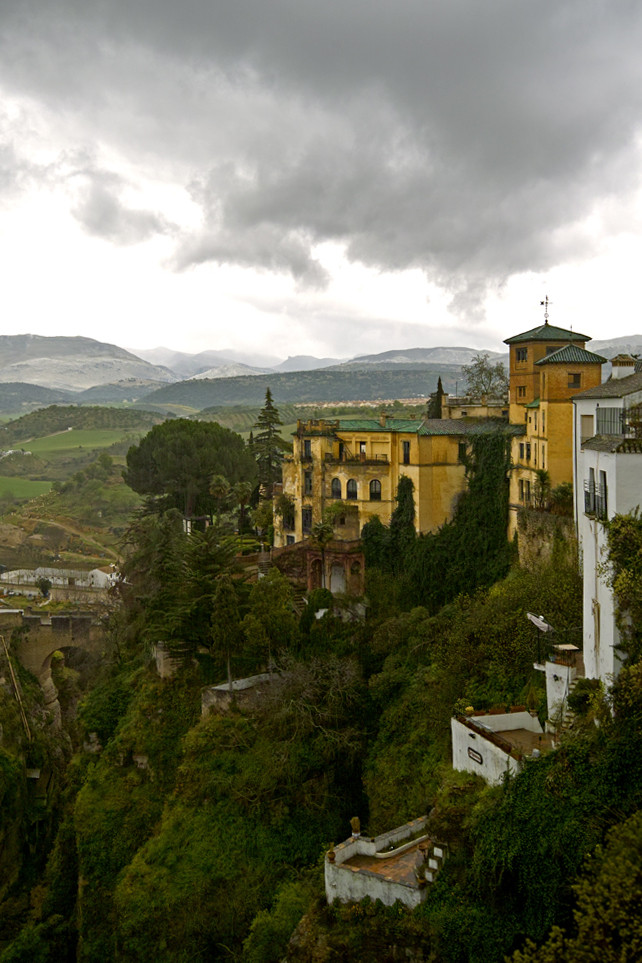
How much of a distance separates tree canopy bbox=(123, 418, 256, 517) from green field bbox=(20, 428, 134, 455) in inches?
3173

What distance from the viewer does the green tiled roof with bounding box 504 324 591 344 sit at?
3691 centimetres

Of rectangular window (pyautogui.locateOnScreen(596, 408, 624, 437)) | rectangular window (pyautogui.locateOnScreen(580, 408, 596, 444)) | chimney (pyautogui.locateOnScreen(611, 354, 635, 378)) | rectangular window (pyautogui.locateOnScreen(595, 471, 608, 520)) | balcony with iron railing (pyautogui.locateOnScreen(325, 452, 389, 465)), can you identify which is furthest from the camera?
balcony with iron railing (pyautogui.locateOnScreen(325, 452, 389, 465))

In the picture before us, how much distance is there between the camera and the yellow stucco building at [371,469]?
130 ft

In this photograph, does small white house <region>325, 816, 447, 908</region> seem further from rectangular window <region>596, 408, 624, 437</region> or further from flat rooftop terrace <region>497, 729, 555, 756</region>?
rectangular window <region>596, 408, 624, 437</region>

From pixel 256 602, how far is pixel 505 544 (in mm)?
12128

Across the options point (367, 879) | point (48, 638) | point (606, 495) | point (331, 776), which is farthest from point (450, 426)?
point (48, 638)

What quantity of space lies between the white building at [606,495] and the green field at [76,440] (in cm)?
12123

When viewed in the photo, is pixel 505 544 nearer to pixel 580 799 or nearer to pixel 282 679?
pixel 282 679

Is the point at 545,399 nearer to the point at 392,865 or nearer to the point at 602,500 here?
the point at 602,500

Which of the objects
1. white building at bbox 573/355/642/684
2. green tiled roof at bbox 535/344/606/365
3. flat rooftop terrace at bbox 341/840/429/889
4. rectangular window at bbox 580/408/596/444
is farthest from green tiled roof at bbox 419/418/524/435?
flat rooftop terrace at bbox 341/840/429/889

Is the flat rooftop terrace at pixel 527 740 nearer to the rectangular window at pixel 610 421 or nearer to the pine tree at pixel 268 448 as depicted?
the rectangular window at pixel 610 421

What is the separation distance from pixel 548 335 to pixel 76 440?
12438 centimetres

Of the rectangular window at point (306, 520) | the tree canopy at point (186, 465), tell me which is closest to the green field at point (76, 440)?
the tree canopy at point (186, 465)

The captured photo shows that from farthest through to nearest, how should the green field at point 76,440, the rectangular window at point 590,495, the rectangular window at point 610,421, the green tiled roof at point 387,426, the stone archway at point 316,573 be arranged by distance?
the green field at point 76,440 < the green tiled roof at point 387,426 < the stone archway at point 316,573 < the rectangular window at point 590,495 < the rectangular window at point 610,421
